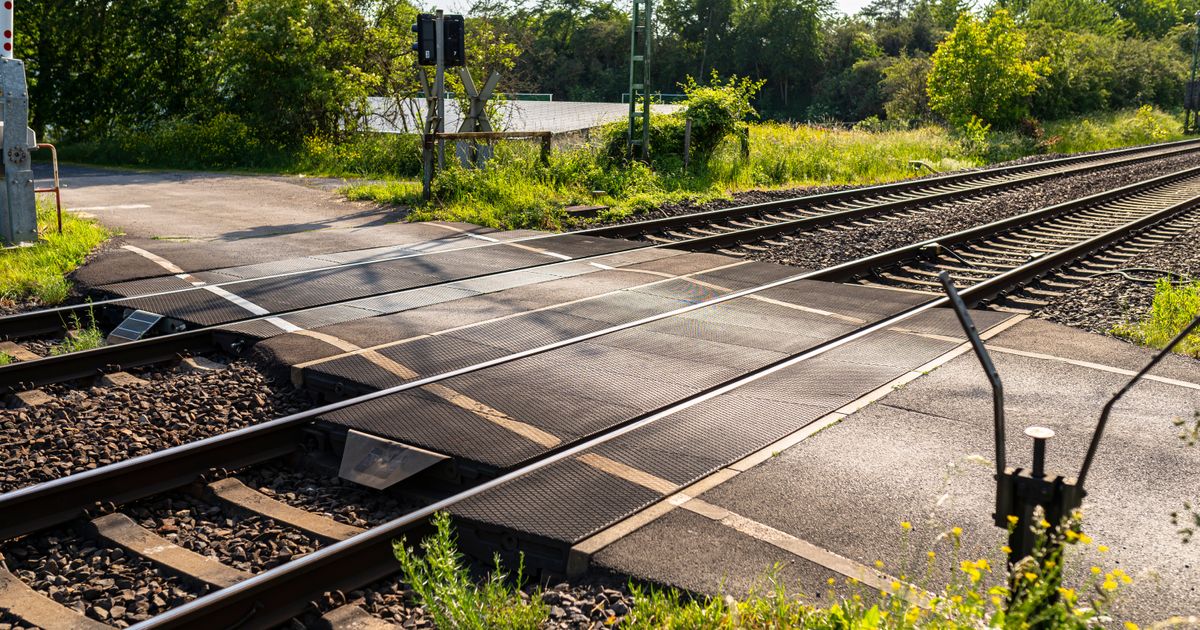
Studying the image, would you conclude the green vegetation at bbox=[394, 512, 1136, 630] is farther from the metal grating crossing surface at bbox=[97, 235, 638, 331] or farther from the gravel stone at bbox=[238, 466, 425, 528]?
Answer: the metal grating crossing surface at bbox=[97, 235, 638, 331]

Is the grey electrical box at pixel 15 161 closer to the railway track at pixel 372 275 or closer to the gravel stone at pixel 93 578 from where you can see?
the railway track at pixel 372 275

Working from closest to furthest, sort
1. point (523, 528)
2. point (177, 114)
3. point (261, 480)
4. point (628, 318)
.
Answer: point (523, 528)
point (261, 480)
point (628, 318)
point (177, 114)

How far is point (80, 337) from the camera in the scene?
7.94 meters

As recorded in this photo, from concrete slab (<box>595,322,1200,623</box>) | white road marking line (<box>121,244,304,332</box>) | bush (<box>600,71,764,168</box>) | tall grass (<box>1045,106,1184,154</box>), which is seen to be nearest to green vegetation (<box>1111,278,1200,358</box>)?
concrete slab (<box>595,322,1200,623</box>)

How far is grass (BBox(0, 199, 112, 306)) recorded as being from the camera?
9.59m

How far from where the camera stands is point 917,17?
87.4 m

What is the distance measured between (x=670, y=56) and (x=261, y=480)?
3179 inches

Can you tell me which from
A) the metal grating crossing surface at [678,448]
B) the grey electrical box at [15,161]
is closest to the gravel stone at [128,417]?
the metal grating crossing surface at [678,448]

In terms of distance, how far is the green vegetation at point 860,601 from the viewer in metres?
→ 3.13

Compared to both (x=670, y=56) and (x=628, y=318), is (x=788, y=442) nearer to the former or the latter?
(x=628, y=318)

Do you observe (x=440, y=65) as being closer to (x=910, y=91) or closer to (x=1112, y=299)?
(x=1112, y=299)

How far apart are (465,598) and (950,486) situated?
2644 mm

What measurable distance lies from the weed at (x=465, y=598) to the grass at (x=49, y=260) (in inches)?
275

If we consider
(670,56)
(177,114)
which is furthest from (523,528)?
(670,56)
